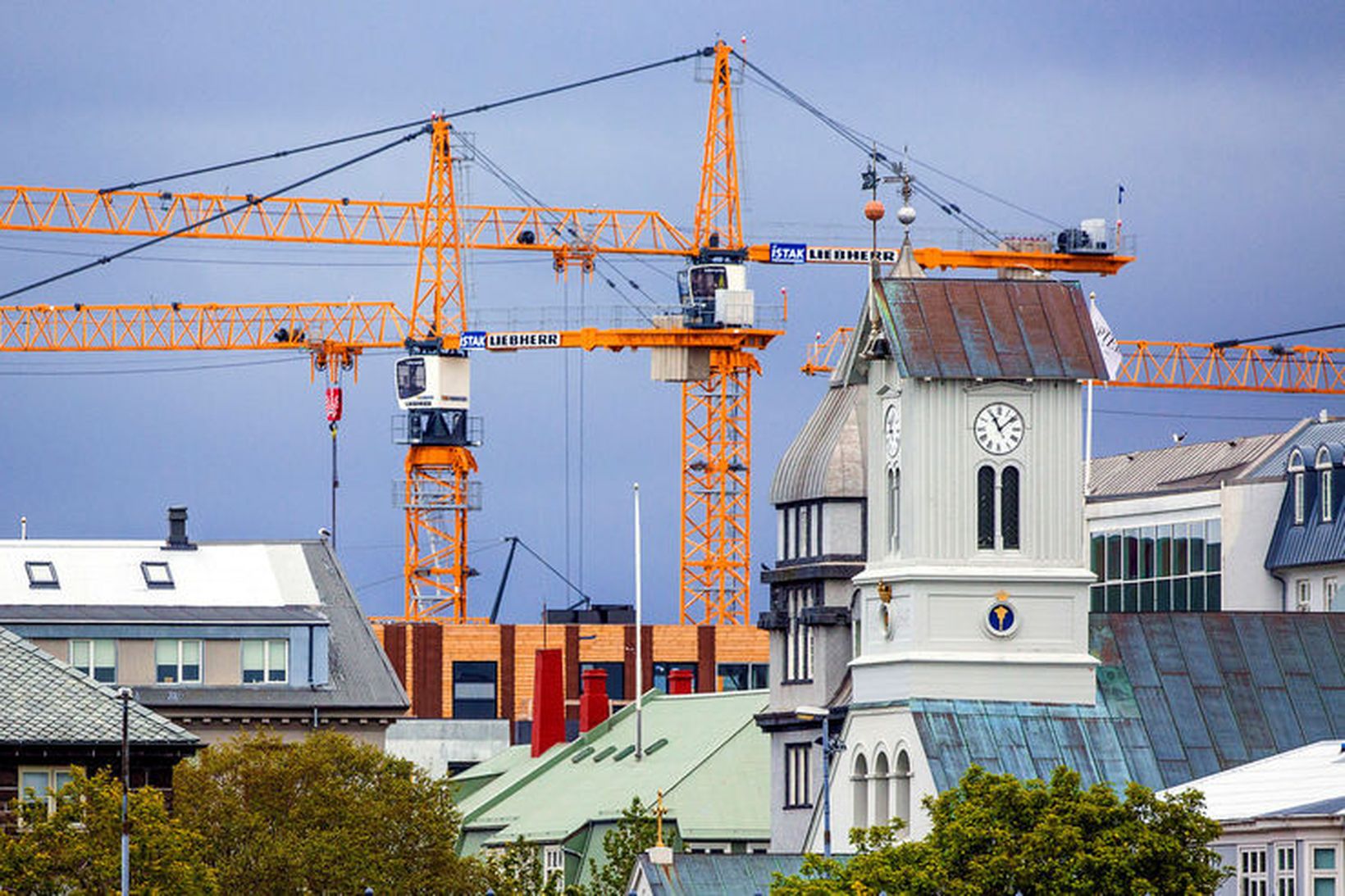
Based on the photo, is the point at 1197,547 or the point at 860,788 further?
the point at 1197,547

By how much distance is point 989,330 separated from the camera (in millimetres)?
121562

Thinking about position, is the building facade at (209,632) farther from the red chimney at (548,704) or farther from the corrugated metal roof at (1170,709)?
the corrugated metal roof at (1170,709)

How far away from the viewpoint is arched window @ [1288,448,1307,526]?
150625 mm

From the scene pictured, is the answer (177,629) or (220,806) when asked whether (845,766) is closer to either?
(220,806)

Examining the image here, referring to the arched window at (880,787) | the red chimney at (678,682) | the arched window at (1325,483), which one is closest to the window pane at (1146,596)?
the arched window at (1325,483)

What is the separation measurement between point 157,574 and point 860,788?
5322 centimetres

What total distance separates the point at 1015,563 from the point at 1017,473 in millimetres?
2367

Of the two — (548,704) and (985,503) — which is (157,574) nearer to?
(548,704)

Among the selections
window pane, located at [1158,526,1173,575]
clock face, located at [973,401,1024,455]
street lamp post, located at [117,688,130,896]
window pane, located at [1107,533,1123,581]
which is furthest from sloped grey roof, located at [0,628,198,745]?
window pane, located at [1107,533,1123,581]

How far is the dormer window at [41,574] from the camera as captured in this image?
554 ft

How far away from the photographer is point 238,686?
162 meters

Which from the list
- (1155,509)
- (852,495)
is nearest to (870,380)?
(852,495)

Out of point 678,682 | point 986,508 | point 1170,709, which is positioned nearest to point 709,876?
point 986,508

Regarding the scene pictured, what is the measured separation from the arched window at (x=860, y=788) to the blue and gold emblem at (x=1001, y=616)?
16.9 feet
